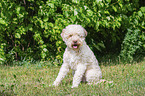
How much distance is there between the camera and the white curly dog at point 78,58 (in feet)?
12.4

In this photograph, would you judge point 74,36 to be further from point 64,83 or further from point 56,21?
point 56,21

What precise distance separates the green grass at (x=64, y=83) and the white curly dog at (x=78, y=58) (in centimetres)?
17

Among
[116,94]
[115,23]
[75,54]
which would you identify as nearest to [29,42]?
[115,23]

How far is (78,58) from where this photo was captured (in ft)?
12.8

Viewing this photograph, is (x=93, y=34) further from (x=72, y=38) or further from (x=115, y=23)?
(x=72, y=38)

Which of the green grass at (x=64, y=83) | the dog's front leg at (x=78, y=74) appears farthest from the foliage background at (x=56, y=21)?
the dog's front leg at (x=78, y=74)

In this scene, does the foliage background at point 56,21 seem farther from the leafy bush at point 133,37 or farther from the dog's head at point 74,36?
the dog's head at point 74,36

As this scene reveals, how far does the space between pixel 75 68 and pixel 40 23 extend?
6.88ft

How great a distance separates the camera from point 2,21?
529 cm

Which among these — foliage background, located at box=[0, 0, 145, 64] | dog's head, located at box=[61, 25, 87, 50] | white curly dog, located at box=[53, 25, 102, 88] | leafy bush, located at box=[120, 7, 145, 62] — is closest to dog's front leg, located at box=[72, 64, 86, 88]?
white curly dog, located at box=[53, 25, 102, 88]

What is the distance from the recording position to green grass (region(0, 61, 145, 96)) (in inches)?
140

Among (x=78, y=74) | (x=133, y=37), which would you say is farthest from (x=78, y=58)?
(x=133, y=37)

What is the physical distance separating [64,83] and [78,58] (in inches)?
22.8

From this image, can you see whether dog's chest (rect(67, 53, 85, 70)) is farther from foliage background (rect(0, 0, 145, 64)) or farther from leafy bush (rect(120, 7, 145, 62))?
leafy bush (rect(120, 7, 145, 62))
